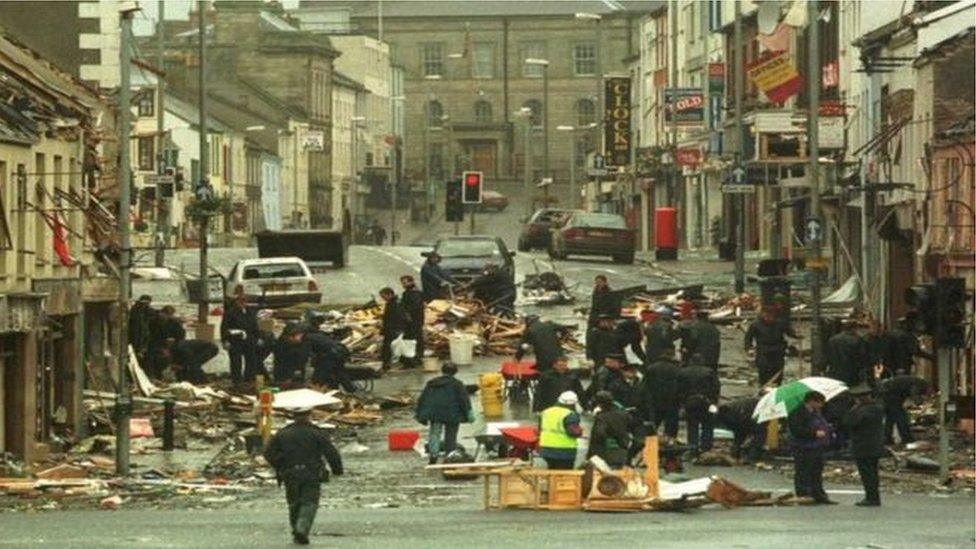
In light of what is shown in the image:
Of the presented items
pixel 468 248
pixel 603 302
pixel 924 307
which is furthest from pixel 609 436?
pixel 468 248

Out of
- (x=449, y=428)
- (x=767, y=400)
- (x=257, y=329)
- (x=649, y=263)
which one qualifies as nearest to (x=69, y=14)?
(x=257, y=329)

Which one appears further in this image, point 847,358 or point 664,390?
point 847,358

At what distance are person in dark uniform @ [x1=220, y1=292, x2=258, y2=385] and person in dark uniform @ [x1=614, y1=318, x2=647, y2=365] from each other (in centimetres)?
634

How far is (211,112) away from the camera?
14138cm

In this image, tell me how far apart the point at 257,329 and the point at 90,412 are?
5555 mm

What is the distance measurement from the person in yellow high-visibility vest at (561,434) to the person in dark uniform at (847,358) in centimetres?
1116

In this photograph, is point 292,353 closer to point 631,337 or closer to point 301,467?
point 631,337

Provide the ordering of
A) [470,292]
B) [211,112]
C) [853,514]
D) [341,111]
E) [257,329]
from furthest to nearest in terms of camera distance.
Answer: [341,111], [211,112], [470,292], [257,329], [853,514]

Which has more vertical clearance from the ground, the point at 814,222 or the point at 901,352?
the point at 814,222

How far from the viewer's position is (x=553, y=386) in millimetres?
41875

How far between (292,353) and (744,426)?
456 inches

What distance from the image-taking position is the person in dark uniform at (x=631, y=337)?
4900 centimetres

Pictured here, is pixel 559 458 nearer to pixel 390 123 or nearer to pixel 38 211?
pixel 38 211

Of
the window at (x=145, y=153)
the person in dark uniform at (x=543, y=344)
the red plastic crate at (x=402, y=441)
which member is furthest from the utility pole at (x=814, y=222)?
the window at (x=145, y=153)
